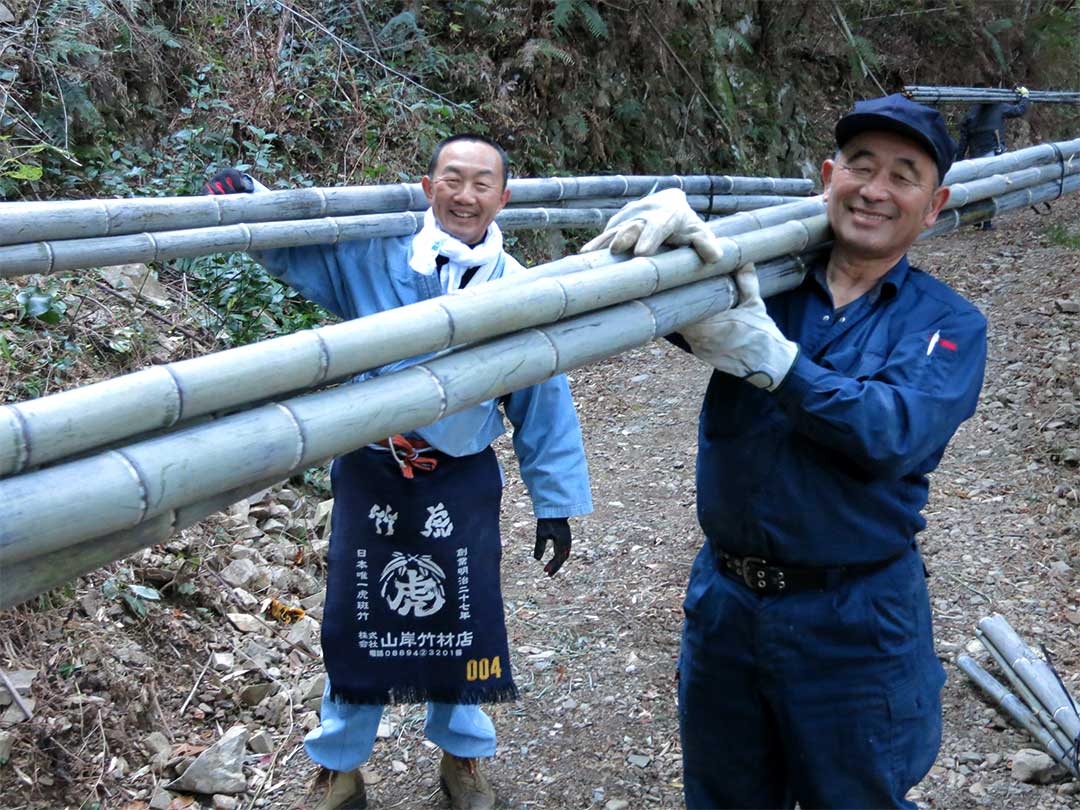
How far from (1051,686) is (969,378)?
1.99 metres

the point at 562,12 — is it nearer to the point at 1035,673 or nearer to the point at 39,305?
the point at 39,305

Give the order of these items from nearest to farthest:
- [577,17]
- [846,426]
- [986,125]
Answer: [846,426], [577,17], [986,125]

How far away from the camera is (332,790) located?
10.2 ft

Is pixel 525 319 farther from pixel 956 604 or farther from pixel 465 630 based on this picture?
pixel 956 604

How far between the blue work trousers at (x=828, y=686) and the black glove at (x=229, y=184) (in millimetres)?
1854

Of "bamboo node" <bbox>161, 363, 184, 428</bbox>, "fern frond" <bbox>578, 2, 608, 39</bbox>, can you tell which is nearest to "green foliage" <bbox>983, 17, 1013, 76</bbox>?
"fern frond" <bbox>578, 2, 608, 39</bbox>

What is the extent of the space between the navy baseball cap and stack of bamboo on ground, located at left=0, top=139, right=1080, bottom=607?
276 mm

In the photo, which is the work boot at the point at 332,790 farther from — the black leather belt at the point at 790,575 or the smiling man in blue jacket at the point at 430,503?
the black leather belt at the point at 790,575

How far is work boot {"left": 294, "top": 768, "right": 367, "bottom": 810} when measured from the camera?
122 inches

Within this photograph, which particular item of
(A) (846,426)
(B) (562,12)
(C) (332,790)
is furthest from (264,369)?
(B) (562,12)

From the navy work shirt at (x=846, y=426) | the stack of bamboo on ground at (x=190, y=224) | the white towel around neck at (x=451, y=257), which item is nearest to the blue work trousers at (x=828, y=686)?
the navy work shirt at (x=846, y=426)

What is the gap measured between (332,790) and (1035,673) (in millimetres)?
2461

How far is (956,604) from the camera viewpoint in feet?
14.5


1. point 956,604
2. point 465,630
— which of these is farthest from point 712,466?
point 956,604
